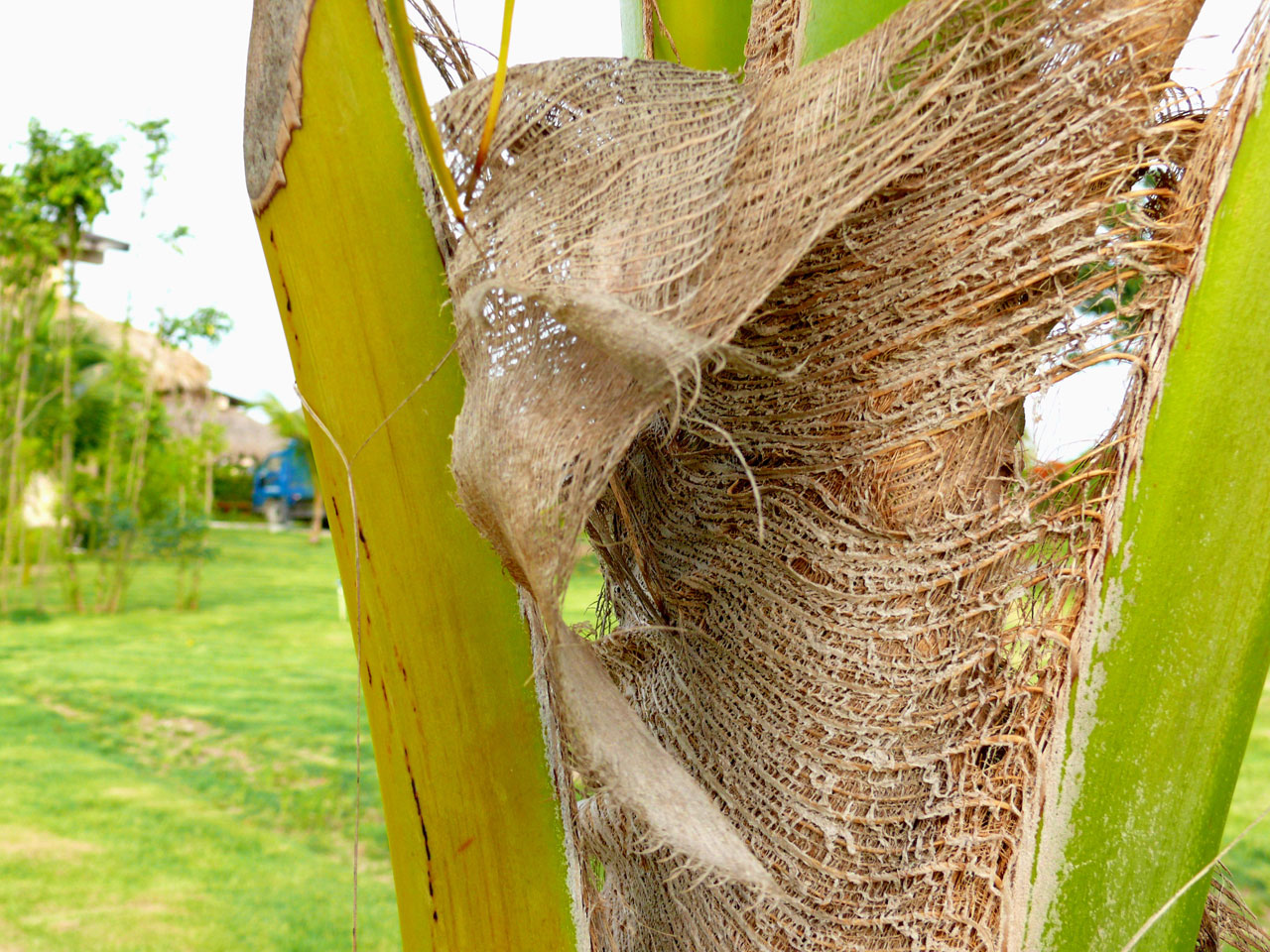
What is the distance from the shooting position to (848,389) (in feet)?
1.69

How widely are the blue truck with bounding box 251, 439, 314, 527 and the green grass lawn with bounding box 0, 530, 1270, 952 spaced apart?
947cm

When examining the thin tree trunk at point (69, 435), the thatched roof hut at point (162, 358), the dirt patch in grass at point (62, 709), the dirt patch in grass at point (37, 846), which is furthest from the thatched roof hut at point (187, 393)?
the dirt patch in grass at point (37, 846)

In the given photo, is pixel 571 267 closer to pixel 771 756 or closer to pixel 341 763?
Answer: pixel 771 756

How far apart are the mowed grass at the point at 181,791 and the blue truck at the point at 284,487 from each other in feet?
31.0

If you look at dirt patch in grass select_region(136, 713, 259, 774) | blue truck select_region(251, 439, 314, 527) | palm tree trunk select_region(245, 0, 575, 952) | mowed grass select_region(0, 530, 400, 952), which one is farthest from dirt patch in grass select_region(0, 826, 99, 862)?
blue truck select_region(251, 439, 314, 527)

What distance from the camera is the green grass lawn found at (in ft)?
9.18

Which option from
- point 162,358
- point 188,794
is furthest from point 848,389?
point 162,358

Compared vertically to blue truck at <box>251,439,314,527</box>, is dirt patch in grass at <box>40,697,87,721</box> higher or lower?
lower

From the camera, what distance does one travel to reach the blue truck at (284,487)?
15414 mm

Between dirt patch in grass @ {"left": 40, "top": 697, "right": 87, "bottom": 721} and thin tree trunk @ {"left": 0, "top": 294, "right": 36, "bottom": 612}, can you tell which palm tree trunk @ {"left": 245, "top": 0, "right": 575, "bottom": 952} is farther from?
thin tree trunk @ {"left": 0, "top": 294, "right": 36, "bottom": 612}

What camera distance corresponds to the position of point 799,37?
54 cm

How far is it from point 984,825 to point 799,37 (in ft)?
1.47

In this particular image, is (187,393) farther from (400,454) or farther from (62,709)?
(400,454)

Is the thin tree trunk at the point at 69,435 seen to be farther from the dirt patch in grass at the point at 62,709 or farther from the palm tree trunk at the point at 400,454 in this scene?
the palm tree trunk at the point at 400,454
